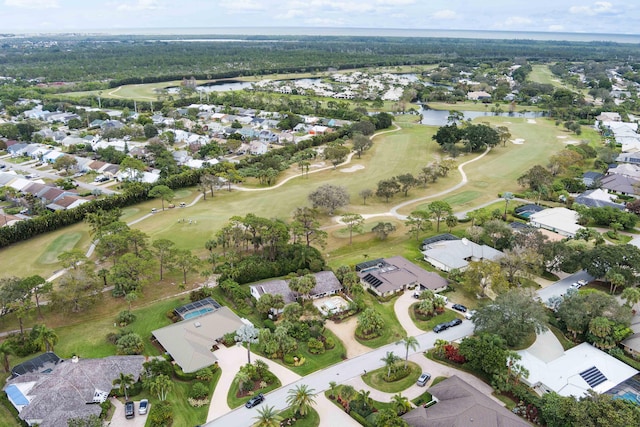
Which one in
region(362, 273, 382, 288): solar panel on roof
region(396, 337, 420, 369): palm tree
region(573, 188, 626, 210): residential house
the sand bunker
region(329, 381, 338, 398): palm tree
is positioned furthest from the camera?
the sand bunker

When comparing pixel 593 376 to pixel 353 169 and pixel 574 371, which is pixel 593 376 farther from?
pixel 353 169

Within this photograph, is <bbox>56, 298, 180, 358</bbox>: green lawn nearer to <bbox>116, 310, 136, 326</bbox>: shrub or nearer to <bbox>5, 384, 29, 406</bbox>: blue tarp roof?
<bbox>116, 310, 136, 326</bbox>: shrub

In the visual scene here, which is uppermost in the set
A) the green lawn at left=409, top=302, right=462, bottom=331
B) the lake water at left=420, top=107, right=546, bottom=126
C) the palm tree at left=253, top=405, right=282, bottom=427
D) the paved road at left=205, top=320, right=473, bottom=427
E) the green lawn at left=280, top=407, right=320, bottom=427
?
the palm tree at left=253, top=405, right=282, bottom=427

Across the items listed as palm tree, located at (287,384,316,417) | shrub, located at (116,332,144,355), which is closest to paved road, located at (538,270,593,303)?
palm tree, located at (287,384,316,417)

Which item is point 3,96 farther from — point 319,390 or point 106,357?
point 319,390

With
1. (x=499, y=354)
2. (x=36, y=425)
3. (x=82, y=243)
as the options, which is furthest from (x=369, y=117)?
(x=36, y=425)

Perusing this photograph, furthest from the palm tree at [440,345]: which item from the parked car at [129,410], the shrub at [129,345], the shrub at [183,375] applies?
the shrub at [129,345]

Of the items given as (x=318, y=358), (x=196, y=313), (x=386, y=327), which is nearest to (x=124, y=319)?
(x=196, y=313)
